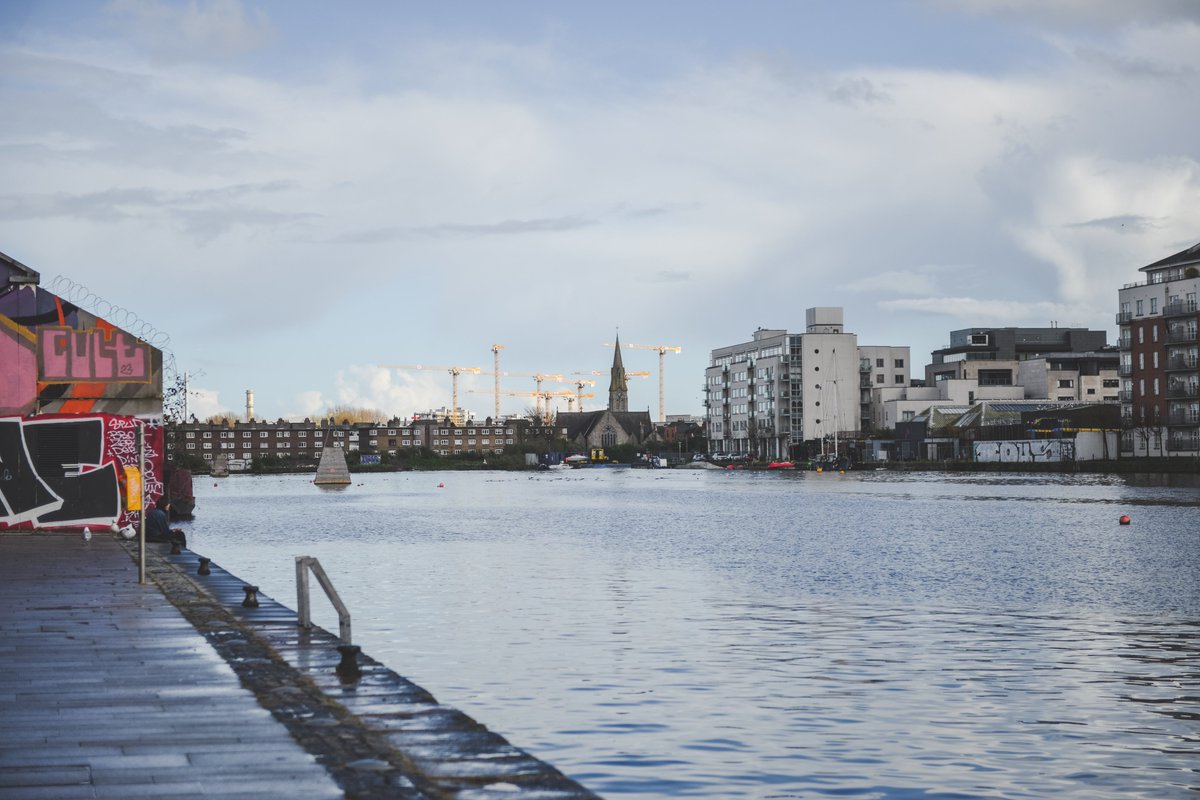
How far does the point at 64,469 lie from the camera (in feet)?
138

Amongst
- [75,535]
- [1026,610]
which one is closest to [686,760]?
[1026,610]

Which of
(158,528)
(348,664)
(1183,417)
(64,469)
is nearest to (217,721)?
(348,664)

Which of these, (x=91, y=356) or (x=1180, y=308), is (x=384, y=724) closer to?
(x=91, y=356)

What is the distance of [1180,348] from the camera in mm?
147375

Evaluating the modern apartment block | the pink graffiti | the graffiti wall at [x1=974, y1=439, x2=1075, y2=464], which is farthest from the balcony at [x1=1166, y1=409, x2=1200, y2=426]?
the pink graffiti

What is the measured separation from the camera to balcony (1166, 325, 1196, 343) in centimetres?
14512

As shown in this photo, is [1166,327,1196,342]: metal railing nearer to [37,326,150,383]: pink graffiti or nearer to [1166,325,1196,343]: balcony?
[1166,325,1196,343]: balcony

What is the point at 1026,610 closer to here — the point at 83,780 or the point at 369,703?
the point at 369,703

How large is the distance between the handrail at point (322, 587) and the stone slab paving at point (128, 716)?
5.43 ft

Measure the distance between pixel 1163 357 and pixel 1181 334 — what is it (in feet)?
12.7

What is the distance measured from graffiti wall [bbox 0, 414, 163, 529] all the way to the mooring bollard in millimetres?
26548

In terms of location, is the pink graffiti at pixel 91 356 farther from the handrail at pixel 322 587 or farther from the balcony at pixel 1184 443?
the balcony at pixel 1184 443

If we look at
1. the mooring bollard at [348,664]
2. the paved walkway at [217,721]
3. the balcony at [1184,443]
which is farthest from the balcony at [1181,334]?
the mooring bollard at [348,664]

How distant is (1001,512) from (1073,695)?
62.4 metres
